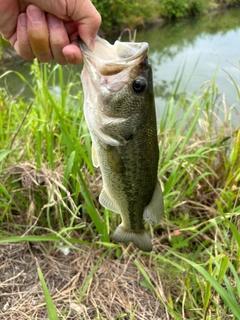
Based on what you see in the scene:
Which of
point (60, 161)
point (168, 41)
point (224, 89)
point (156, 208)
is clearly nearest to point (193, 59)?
point (224, 89)

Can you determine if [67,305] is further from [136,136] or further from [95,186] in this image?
[136,136]

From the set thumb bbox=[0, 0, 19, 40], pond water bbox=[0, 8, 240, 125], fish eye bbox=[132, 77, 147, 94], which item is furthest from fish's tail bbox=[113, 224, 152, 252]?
pond water bbox=[0, 8, 240, 125]

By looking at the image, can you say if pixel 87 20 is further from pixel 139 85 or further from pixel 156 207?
pixel 156 207

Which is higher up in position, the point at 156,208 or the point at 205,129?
the point at 156,208

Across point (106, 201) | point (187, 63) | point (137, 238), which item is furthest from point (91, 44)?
point (187, 63)

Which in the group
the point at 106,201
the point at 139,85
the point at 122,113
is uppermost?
the point at 139,85

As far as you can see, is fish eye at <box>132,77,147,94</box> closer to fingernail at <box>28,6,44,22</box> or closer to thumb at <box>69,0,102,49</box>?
thumb at <box>69,0,102,49</box>
